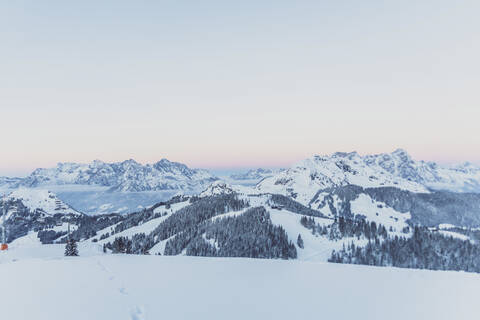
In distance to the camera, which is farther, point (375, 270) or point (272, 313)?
point (375, 270)

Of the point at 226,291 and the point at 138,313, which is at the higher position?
the point at 138,313

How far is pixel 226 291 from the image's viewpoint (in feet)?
37.6

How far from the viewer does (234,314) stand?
938 centimetres

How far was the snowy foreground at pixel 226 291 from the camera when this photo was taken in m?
9.55

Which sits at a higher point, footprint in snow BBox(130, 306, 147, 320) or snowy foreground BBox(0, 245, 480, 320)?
footprint in snow BBox(130, 306, 147, 320)

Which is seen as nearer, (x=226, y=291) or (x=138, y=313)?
(x=138, y=313)

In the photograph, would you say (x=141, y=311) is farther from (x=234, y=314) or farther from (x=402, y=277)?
(x=402, y=277)

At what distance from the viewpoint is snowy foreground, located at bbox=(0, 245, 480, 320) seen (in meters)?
9.55

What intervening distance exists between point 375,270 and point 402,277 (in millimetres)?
1466

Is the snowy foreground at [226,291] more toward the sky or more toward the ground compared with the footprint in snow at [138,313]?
more toward the ground

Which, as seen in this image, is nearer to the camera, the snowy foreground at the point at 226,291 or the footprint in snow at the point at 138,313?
the footprint in snow at the point at 138,313

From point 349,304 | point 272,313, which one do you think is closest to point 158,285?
point 272,313

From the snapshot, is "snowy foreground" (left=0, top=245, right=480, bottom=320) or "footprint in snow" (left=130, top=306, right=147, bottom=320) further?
"snowy foreground" (left=0, top=245, right=480, bottom=320)

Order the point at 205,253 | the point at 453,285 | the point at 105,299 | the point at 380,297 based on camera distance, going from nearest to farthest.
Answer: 1. the point at 105,299
2. the point at 380,297
3. the point at 453,285
4. the point at 205,253
